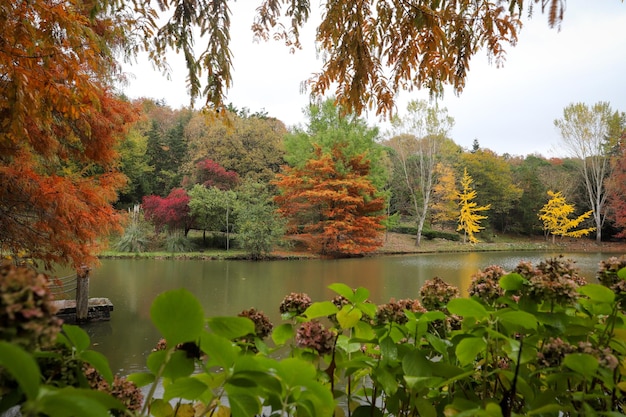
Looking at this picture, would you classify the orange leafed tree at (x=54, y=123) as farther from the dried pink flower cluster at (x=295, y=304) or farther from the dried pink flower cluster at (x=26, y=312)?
A: the dried pink flower cluster at (x=26, y=312)

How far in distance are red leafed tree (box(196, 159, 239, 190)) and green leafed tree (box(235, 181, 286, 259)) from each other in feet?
7.10

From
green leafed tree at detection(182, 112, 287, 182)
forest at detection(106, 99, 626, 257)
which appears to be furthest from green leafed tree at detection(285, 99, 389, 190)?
green leafed tree at detection(182, 112, 287, 182)

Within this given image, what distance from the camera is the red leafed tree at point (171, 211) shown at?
1273 cm

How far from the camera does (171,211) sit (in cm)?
1266

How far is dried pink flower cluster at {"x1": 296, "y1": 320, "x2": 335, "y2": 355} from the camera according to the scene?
19.4 inches

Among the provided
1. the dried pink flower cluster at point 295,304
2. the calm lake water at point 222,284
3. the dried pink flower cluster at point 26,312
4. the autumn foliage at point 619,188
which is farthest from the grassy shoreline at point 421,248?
the dried pink flower cluster at point 26,312

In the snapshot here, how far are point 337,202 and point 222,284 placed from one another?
20.0 ft

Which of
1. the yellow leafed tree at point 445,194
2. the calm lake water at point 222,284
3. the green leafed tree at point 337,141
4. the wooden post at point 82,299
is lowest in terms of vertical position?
the calm lake water at point 222,284

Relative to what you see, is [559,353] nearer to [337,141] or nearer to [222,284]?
[222,284]

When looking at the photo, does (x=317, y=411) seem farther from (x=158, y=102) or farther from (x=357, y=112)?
(x=158, y=102)

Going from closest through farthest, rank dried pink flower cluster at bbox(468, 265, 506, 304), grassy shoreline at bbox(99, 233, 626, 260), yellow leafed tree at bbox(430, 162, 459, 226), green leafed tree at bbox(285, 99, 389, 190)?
dried pink flower cluster at bbox(468, 265, 506, 304), grassy shoreline at bbox(99, 233, 626, 260), green leafed tree at bbox(285, 99, 389, 190), yellow leafed tree at bbox(430, 162, 459, 226)

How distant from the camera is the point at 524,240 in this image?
58.0 ft

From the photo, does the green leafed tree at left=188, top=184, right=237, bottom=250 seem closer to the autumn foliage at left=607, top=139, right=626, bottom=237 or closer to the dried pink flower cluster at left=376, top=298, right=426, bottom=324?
the dried pink flower cluster at left=376, top=298, right=426, bottom=324

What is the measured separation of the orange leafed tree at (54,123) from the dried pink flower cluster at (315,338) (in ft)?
5.84
